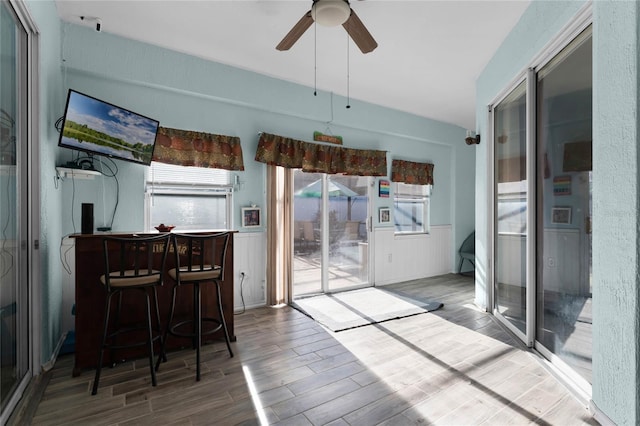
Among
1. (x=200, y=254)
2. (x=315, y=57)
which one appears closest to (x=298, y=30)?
(x=315, y=57)

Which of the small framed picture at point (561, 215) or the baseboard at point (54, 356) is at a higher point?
the small framed picture at point (561, 215)

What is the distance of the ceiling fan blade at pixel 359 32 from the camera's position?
2219 millimetres

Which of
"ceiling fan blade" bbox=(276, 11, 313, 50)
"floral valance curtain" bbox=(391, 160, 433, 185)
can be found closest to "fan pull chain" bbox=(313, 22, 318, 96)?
"ceiling fan blade" bbox=(276, 11, 313, 50)

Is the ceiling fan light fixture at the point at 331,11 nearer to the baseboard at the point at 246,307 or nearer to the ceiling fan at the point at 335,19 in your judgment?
the ceiling fan at the point at 335,19

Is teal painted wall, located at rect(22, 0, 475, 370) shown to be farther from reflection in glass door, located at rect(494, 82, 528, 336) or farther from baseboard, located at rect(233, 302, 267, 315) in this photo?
reflection in glass door, located at rect(494, 82, 528, 336)

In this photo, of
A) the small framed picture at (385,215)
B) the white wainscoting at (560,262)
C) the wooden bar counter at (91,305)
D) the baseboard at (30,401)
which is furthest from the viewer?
the small framed picture at (385,215)

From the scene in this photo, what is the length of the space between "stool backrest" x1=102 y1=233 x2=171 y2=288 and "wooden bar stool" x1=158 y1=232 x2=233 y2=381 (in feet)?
0.48

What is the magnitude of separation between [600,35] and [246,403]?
3.02 meters

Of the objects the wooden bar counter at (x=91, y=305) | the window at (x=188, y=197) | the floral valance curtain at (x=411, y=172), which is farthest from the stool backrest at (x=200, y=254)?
the floral valance curtain at (x=411, y=172)

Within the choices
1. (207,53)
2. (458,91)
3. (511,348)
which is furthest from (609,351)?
(207,53)

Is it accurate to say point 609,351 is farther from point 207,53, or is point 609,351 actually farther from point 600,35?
point 207,53

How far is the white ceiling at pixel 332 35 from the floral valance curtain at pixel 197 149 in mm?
908

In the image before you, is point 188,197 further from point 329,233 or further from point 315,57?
point 315,57

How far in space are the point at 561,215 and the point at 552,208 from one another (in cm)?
12
